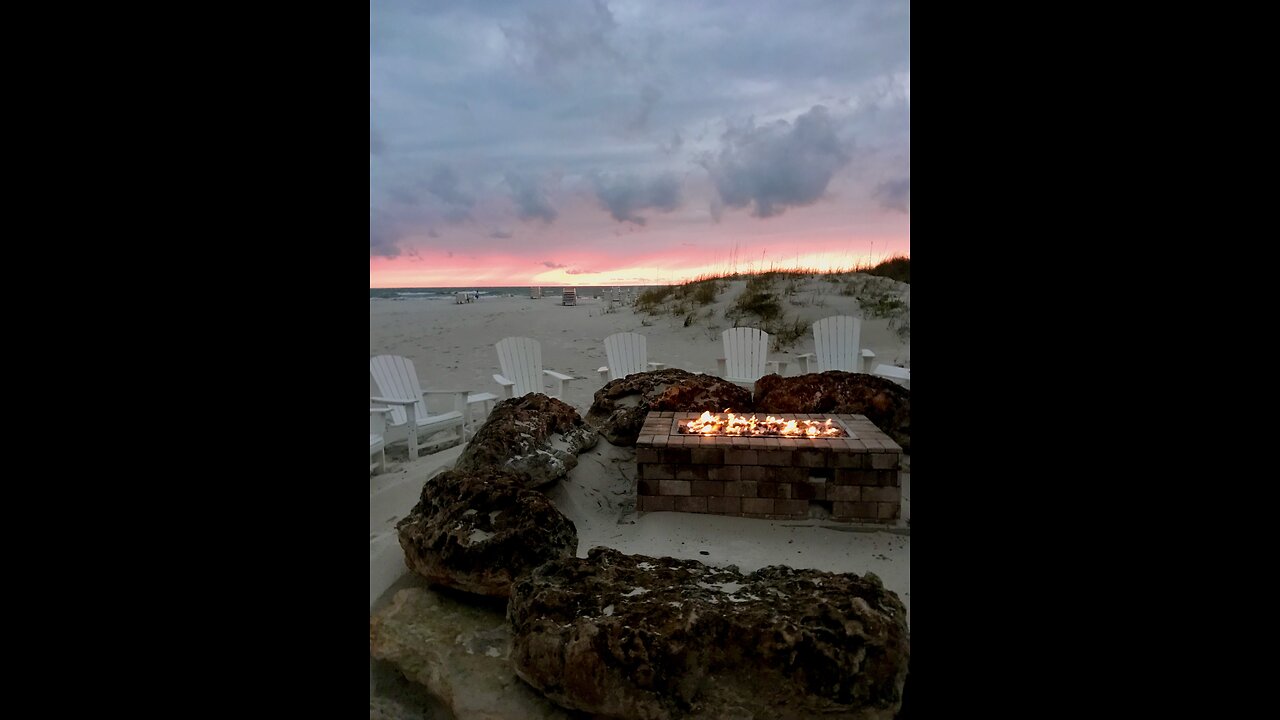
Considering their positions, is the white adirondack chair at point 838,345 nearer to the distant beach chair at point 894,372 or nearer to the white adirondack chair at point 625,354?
the distant beach chair at point 894,372

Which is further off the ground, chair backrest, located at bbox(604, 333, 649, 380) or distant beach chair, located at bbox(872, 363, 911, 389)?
chair backrest, located at bbox(604, 333, 649, 380)

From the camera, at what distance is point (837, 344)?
5996mm

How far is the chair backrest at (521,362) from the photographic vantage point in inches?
213

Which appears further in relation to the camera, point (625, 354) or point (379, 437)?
point (625, 354)

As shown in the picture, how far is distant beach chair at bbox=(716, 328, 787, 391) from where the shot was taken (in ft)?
19.0

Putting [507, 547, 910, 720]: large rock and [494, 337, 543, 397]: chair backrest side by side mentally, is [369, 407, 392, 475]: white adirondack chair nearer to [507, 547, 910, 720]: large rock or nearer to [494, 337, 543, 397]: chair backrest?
[494, 337, 543, 397]: chair backrest

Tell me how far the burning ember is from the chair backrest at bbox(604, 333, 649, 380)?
213cm

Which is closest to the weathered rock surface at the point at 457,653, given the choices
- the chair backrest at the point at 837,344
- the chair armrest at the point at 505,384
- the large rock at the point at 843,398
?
the large rock at the point at 843,398

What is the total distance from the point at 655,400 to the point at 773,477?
53.8 inches

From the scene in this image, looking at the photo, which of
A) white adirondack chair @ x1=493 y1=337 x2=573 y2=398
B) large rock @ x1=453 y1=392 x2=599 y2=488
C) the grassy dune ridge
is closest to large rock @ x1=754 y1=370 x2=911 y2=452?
large rock @ x1=453 y1=392 x2=599 y2=488

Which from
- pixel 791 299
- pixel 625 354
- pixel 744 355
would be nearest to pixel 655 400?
pixel 625 354

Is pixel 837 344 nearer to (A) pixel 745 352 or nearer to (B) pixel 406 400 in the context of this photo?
(A) pixel 745 352
